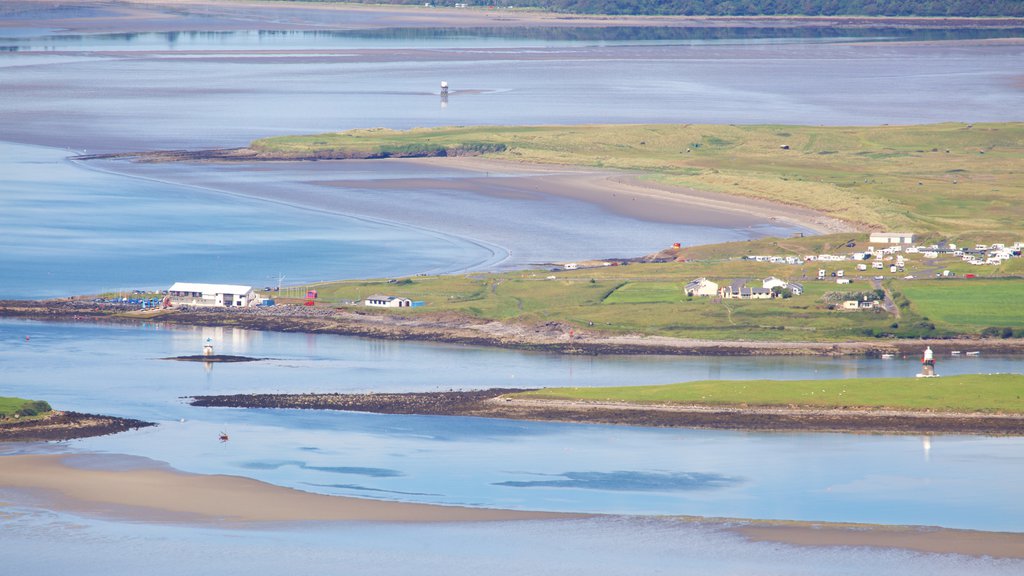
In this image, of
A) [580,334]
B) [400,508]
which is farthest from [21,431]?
[580,334]

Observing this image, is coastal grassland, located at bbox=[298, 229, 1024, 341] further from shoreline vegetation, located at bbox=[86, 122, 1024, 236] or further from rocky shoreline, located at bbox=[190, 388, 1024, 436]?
shoreline vegetation, located at bbox=[86, 122, 1024, 236]

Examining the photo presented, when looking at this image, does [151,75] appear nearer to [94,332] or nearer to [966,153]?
[966,153]

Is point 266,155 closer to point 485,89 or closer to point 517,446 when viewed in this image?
point 485,89

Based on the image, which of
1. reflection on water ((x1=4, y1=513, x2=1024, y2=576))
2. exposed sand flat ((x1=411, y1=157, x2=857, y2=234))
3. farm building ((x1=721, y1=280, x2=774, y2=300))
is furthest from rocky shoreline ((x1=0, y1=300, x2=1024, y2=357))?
exposed sand flat ((x1=411, y1=157, x2=857, y2=234))

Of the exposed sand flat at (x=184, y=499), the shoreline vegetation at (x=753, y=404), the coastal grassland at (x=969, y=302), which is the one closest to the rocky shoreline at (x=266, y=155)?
the coastal grassland at (x=969, y=302)

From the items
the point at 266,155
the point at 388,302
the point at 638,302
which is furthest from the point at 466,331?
the point at 266,155

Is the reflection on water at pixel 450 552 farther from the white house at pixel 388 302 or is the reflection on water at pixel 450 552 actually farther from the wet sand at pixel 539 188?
the wet sand at pixel 539 188
